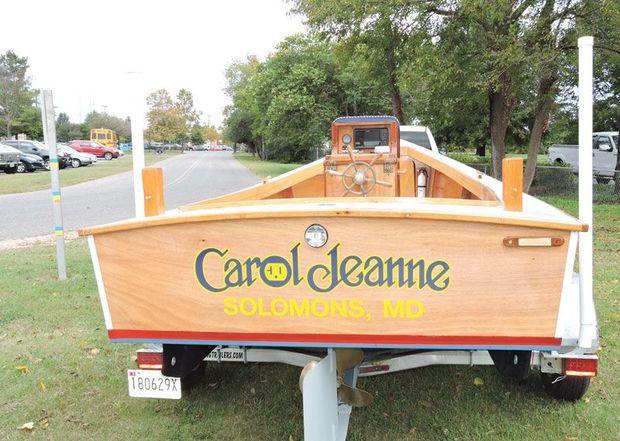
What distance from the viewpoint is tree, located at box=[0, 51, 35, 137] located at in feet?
200

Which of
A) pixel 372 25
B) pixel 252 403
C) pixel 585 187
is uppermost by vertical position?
pixel 372 25

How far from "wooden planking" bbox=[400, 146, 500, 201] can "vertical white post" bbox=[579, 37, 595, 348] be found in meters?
0.78

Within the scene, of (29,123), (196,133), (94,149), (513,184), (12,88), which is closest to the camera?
(513,184)

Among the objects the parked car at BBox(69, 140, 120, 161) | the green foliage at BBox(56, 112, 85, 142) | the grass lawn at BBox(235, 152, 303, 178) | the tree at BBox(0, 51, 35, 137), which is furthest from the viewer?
the green foliage at BBox(56, 112, 85, 142)

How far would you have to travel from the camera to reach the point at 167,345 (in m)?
3.04

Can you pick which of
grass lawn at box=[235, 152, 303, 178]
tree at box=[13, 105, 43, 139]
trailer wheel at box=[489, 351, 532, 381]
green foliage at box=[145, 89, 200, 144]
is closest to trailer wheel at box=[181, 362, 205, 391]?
trailer wheel at box=[489, 351, 532, 381]

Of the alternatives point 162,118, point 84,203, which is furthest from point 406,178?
point 162,118

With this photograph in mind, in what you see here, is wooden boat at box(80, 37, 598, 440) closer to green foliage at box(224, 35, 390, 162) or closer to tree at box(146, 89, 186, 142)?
green foliage at box(224, 35, 390, 162)

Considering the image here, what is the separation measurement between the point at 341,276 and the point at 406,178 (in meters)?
3.11

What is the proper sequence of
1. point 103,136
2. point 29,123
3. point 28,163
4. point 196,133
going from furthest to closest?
point 196,133 → point 29,123 → point 103,136 → point 28,163

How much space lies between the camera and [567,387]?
3.75 meters

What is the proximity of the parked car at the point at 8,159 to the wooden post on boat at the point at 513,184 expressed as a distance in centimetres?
3114

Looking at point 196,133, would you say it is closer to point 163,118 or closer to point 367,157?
point 163,118

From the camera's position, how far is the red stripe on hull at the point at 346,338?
252cm
